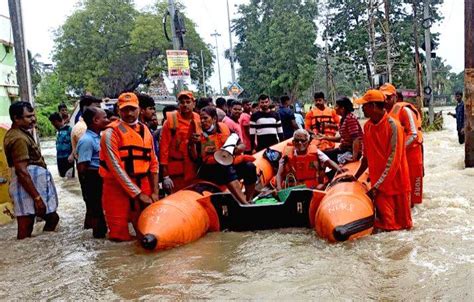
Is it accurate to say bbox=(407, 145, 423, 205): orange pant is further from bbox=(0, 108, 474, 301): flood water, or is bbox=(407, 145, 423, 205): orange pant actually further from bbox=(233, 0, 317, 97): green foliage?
bbox=(233, 0, 317, 97): green foliage

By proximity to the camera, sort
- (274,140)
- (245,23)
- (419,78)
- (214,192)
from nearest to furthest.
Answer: (214,192)
(274,140)
(419,78)
(245,23)

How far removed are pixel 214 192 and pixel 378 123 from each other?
191 cm

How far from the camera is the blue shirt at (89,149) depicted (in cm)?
524

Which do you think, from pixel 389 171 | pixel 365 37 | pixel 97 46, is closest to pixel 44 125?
pixel 97 46

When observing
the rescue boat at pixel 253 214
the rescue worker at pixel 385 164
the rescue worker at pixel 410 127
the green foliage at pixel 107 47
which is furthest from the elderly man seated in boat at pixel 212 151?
the green foliage at pixel 107 47

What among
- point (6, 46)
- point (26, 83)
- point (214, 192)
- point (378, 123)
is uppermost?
point (6, 46)

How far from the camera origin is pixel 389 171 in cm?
478

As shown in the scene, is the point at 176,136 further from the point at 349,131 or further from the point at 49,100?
the point at 49,100

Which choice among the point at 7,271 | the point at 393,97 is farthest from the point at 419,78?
the point at 7,271

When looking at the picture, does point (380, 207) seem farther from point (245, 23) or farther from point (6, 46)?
point (245, 23)

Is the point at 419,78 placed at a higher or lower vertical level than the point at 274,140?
higher

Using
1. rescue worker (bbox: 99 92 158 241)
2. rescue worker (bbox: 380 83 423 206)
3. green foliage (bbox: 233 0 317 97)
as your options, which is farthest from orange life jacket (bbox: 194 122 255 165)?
green foliage (bbox: 233 0 317 97)

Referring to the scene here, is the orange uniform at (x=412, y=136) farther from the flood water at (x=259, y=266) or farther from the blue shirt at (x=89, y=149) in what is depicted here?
the blue shirt at (x=89, y=149)

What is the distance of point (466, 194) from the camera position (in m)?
6.96
